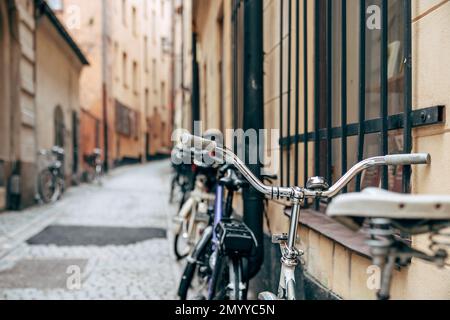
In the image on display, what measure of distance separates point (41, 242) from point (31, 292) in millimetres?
2061

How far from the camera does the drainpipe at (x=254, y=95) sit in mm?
3490

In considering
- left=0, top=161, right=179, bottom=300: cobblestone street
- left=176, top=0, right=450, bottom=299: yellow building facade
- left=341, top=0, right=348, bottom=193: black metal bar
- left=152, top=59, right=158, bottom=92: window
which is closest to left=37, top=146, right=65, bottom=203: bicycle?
left=0, top=161, right=179, bottom=300: cobblestone street

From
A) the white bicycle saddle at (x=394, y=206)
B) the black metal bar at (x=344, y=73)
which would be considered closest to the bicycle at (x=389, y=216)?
the white bicycle saddle at (x=394, y=206)

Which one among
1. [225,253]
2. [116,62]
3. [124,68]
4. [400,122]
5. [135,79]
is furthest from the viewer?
[135,79]

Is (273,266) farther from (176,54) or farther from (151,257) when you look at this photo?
(176,54)

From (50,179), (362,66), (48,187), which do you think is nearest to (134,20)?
(50,179)

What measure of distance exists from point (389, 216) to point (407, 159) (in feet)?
2.53

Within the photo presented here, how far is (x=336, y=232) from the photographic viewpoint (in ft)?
8.04

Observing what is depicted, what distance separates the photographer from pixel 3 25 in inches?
341

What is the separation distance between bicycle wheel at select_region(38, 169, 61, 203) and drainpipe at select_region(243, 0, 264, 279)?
7280 millimetres

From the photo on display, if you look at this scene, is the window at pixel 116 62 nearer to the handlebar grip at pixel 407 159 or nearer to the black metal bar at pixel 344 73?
the black metal bar at pixel 344 73

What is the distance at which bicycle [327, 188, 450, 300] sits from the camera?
89 cm

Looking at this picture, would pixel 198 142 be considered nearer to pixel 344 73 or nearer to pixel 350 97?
pixel 344 73

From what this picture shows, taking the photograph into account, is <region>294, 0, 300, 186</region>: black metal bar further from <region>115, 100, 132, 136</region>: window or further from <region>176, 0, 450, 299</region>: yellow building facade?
<region>115, 100, 132, 136</region>: window
